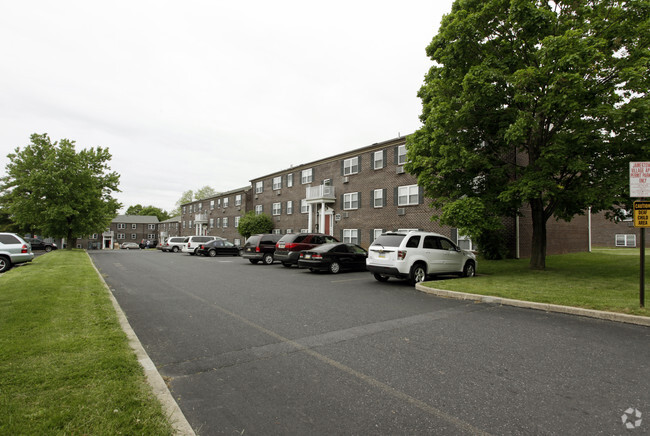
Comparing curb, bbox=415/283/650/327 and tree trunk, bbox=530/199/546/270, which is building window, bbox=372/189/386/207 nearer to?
tree trunk, bbox=530/199/546/270

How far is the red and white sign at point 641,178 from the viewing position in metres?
7.00

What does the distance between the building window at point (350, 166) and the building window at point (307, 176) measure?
5.15 m

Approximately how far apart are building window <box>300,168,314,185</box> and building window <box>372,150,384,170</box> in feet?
28.6

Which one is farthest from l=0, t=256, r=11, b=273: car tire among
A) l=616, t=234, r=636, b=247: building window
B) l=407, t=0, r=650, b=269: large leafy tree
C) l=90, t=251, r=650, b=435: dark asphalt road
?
l=616, t=234, r=636, b=247: building window

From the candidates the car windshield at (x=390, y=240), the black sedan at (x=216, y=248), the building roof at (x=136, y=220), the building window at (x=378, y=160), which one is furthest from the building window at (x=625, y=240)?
the building roof at (x=136, y=220)

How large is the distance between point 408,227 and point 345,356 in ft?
68.2

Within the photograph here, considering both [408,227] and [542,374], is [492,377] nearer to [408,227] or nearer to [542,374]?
[542,374]

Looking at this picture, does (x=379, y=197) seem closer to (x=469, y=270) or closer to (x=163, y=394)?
(x=469, y=270)

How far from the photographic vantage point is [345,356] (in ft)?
15.2

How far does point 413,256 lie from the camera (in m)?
11.2

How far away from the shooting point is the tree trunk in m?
13.8

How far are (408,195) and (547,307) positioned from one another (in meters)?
17.7

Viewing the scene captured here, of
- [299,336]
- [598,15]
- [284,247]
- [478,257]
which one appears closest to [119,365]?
[299,336]

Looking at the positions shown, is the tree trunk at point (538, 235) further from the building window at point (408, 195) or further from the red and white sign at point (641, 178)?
the building window at point (408, 195)
